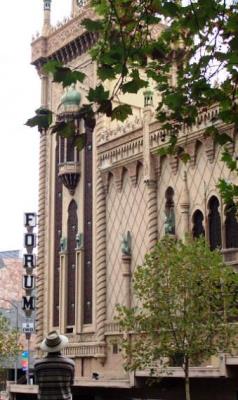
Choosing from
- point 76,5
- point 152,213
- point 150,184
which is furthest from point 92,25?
point 76,5

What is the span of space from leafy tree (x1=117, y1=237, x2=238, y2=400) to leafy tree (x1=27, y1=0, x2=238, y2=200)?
17.9 m

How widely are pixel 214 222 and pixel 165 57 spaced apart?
86.9 ft

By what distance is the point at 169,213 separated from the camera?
38.1m

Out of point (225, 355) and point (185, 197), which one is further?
point (185, 197)

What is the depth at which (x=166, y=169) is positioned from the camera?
128 feet

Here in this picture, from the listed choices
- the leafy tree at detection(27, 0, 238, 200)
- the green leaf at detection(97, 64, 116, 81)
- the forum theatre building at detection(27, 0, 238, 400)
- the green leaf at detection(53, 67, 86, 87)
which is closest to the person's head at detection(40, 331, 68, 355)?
the leafy tree at detection(27, 0, 238, 200)

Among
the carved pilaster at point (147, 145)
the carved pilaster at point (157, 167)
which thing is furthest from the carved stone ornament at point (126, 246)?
the carved pilaster at point (157, 167)

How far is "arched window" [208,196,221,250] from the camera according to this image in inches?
A: 1399

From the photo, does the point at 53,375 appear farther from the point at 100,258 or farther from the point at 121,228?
the point at 100,258

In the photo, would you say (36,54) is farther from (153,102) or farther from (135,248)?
(135,248)

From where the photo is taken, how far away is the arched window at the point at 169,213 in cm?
→ 3735

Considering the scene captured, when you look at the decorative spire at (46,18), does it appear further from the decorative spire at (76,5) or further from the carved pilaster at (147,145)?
the carved pilaster at (147,145)

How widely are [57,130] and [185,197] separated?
2939cm

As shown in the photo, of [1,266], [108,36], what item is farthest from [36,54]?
[108,36]
